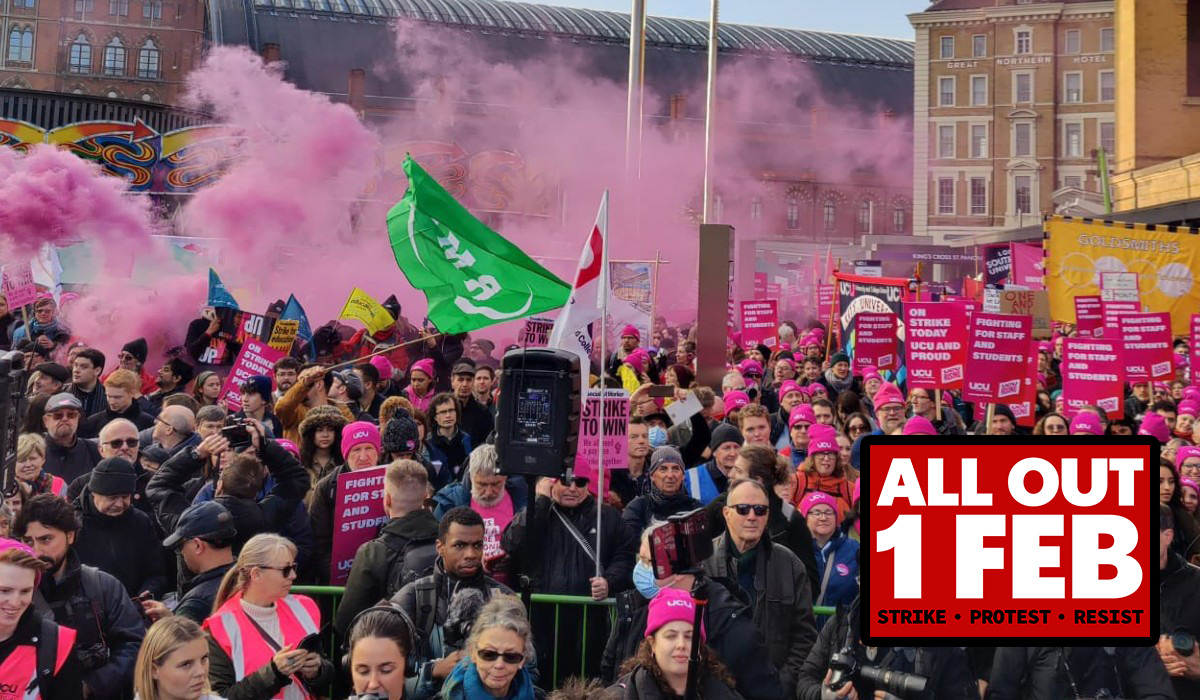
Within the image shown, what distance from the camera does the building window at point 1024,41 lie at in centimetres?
6831

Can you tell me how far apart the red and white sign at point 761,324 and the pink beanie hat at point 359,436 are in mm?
9498

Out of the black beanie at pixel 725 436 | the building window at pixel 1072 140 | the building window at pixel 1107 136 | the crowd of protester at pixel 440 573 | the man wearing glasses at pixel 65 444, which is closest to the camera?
the crowd of protester at pixel 440 573

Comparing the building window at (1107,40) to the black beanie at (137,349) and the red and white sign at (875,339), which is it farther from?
the black beanie at (137,349)

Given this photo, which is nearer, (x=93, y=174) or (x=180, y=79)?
(x=93, y=174)

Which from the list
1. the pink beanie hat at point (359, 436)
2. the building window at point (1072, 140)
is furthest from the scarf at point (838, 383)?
the building window at point (1072, 140)

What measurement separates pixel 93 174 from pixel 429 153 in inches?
1205

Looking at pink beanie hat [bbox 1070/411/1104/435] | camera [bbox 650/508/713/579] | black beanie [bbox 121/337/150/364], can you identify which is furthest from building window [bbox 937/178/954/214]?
camera [bbox 650/508/713/579]

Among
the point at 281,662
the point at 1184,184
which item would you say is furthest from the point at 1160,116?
the point at 281,662

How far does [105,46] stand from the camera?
211ft

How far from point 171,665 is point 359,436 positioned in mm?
2738

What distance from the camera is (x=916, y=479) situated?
16.1 ft

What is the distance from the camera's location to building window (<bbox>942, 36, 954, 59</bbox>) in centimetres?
6888

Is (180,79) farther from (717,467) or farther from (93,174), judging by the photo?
(717,467)

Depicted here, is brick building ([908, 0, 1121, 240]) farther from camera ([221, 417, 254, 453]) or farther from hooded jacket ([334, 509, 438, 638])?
hooded jacket ([334, 509, 438, 638])
